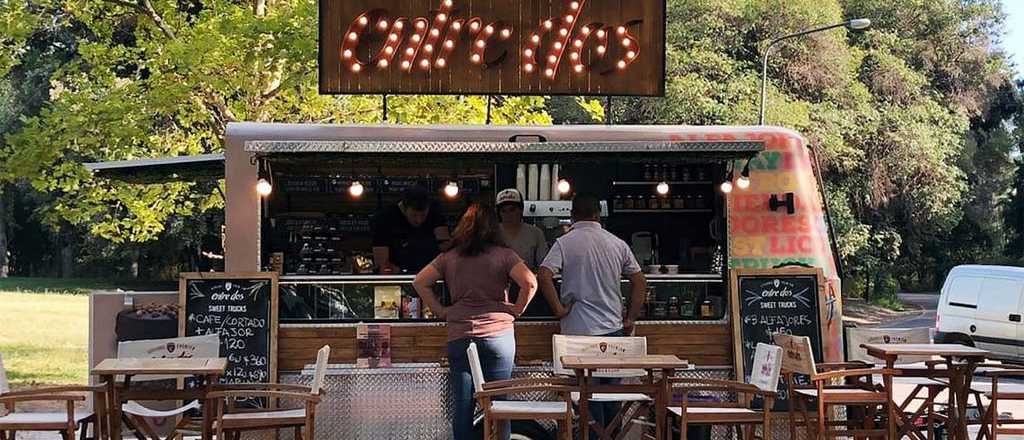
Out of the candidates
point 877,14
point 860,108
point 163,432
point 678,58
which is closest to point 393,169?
point 163,432

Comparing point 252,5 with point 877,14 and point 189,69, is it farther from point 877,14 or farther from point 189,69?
point 877,14

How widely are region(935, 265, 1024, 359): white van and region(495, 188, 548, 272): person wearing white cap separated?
9634 mm

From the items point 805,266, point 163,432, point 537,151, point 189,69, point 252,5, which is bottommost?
point 163,432

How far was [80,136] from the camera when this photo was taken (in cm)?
1334

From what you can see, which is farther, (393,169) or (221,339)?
(393,169)

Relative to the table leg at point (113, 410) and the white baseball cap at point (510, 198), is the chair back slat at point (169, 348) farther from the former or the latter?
the white baseball cap at point (510, 198)

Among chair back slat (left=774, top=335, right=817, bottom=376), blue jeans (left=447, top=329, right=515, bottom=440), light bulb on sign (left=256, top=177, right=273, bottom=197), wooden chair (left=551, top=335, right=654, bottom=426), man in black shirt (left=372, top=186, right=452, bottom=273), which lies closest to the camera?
wooden chair (left=551, top=335, right=654, bottom=426)

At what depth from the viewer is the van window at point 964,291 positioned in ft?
51.2

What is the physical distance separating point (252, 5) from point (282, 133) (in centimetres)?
795

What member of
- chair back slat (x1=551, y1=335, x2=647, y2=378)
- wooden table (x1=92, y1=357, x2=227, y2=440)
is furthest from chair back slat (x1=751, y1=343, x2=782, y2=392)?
wooden table (x1=92, y1=357, x2=227, y2=440)

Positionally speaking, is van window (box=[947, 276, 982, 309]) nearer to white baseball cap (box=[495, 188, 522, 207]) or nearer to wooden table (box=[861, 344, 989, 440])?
wooden table (box=[861, 344, 989, 440])

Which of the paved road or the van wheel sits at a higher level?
the van wheel

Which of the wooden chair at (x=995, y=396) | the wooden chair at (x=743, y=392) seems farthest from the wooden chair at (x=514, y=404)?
the wooden chair at (x=995, y=396)

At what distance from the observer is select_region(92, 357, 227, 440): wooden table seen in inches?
227
